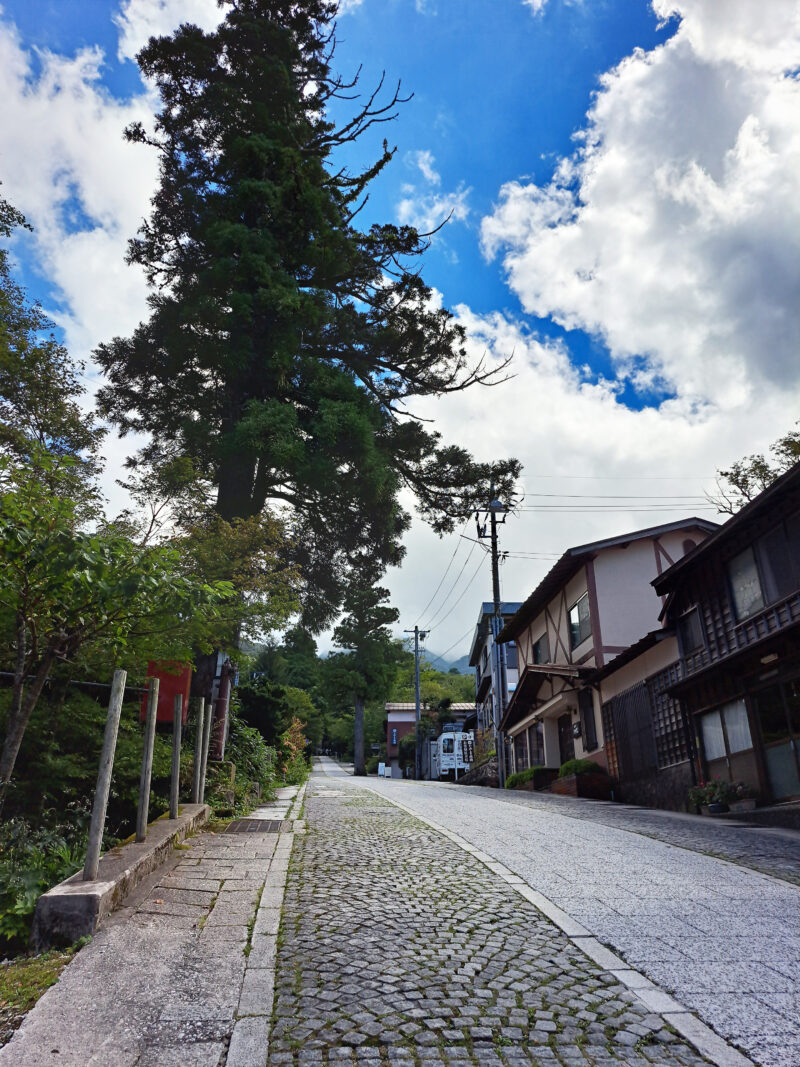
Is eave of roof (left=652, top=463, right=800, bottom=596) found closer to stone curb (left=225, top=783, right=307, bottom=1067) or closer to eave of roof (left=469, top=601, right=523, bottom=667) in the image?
stone curb (left=225, top=783, right=307, bottom=1067)

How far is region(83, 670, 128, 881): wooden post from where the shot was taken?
457 cm

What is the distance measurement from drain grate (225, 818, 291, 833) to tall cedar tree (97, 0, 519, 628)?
701cm

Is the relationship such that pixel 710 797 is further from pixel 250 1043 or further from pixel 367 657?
pixel 367 657

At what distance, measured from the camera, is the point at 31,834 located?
6062 mm

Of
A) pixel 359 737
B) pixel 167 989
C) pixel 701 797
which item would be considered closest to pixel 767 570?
pixel 701 797

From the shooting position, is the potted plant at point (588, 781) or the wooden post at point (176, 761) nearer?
the wooden post at point (176, 761)

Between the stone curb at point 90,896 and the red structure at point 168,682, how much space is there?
228 cm

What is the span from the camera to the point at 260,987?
347 centimetres

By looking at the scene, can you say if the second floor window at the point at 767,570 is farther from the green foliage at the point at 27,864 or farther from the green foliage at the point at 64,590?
the green foliage at the point at 27,864

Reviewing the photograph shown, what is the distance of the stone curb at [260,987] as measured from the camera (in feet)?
9.16

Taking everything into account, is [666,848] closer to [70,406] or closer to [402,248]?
[70,406]

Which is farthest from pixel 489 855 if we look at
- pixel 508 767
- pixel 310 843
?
pixel 508 767

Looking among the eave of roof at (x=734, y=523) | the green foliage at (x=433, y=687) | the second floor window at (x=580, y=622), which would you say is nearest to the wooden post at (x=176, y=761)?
the eave of roof at (x=734, y=523)

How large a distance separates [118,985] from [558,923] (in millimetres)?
2942
